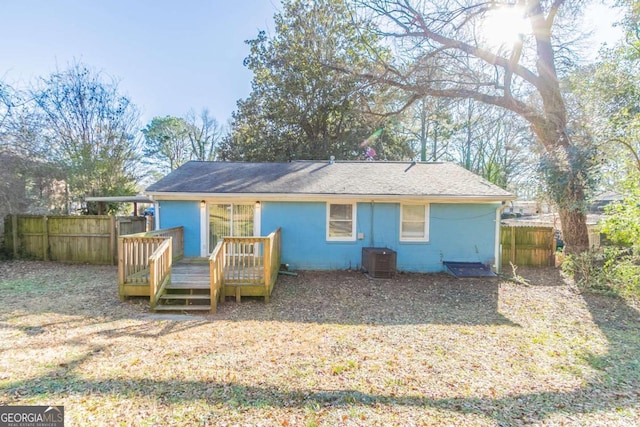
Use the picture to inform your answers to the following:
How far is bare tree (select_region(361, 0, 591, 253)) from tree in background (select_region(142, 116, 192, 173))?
23384 millimetres

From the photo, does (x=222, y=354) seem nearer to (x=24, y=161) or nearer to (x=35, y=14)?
(x=24, y=161)

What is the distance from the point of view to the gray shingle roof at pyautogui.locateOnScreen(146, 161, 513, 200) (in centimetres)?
872

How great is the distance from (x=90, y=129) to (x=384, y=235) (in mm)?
15405

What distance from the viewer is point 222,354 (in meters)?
4.06

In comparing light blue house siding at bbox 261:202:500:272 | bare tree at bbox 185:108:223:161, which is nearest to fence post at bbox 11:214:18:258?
light blue house siding at bbox 261:202:500:272

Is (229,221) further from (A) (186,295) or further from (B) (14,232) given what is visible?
(B) (14,232)

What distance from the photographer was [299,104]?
1925 cm

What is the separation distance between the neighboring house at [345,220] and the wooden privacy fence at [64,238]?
296 cm

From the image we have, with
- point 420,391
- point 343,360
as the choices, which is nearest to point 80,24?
point 343,360

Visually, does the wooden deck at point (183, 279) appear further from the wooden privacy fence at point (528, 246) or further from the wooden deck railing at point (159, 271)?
the wooden privacy fence at point (528, 246)

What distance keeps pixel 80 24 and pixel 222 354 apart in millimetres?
14038

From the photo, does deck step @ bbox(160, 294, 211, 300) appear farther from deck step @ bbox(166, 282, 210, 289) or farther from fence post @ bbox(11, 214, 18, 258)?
fence post @ bbox(11, 214, 18, 258)

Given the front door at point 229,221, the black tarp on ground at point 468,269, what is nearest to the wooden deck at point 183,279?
the front door at point 229,221

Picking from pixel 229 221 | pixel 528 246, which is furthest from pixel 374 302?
pixel 528 246
